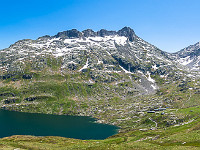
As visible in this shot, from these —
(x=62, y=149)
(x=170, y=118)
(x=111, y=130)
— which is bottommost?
(x=111, y=130)

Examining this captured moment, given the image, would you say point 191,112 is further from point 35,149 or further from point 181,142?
point 35,149

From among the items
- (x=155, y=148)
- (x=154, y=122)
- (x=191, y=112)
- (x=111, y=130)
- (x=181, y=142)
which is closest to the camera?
(x=155, y=148)

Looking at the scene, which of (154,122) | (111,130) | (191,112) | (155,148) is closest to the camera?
(155,148)

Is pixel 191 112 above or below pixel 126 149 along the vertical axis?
below

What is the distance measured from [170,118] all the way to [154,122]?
19.4 meters

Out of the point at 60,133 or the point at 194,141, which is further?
the point at 60,133

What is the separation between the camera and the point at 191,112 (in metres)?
171

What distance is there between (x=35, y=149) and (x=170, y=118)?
158044mm

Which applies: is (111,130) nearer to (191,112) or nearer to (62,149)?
(191,112)

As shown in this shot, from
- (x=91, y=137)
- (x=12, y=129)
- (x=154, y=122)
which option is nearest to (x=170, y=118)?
(x=154, y=122)

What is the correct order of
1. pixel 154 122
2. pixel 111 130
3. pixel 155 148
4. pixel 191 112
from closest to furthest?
pixel 155 148 < pixel 191 112 < pixel 154 122 < pixel 111 130

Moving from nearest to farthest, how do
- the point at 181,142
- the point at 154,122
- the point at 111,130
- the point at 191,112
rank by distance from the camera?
the point at 181,142 < the point at 191,112 < the point at 154,122 < the point at 111,130

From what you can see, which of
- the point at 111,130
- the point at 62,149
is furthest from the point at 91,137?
the point at 62,149

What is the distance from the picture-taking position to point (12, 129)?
637 feet
